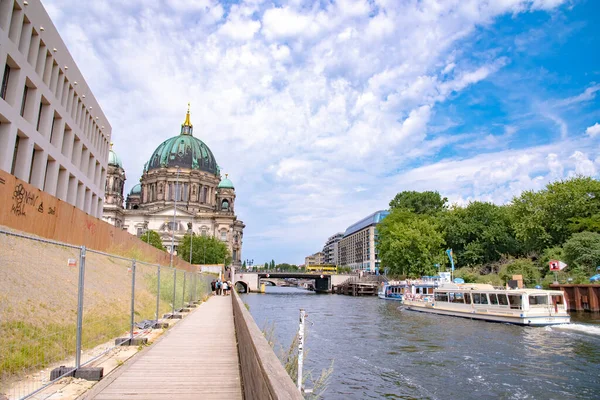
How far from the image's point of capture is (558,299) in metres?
35.6

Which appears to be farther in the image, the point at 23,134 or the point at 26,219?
the point at 23,134

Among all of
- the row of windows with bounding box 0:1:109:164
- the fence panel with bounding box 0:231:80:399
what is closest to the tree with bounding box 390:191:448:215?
the row of windows with bounding box 0:1:109:164

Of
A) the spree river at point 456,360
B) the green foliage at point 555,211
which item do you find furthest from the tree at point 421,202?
the spree river at point 456,360

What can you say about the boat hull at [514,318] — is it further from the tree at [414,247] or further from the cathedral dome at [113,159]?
the cathedral dome at [113,159]

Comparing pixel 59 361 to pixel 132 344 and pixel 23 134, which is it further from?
pixel 23 134

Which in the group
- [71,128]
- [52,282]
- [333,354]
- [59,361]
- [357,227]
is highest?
[357,227]

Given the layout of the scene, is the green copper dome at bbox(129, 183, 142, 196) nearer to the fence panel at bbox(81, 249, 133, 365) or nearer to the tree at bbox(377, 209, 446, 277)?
the tree at bbox(377, 209, 446, 277)

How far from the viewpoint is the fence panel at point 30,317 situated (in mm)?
7078

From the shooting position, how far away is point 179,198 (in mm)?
127000

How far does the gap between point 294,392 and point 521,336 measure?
28.4m

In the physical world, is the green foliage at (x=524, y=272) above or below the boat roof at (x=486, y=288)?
above

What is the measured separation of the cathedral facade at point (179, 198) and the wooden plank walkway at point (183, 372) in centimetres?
10336

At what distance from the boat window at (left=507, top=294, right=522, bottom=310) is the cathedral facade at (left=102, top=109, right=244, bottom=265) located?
8834cm

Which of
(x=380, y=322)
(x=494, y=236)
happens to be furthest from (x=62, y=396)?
(x=494, y=236)
